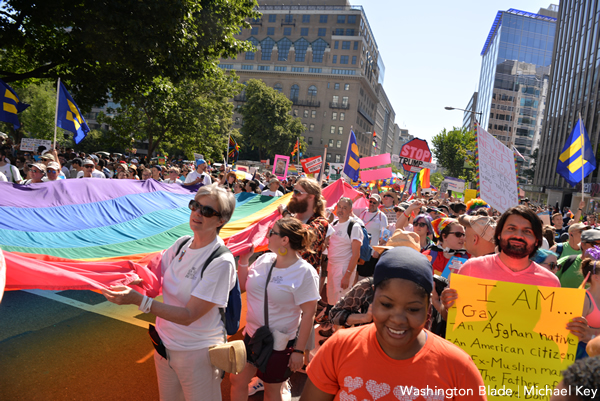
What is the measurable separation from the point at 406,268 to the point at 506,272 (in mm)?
1405

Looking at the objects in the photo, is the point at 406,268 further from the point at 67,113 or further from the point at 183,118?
the point at 183,118

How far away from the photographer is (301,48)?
8062cm

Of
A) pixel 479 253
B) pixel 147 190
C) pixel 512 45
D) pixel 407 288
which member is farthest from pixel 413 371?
pixel 512 45

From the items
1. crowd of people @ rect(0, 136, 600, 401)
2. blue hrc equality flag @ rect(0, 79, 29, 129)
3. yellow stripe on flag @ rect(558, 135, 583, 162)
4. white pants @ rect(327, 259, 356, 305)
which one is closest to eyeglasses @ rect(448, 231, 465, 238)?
crowd of people @ rect(0, 136, 600, 401)

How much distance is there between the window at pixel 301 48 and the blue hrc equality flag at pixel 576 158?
252 ft

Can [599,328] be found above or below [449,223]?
below

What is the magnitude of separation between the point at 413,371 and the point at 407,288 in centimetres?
34

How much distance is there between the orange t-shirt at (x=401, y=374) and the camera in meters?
1.62

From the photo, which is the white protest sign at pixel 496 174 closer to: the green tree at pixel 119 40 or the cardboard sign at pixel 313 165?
the green tree at pixel 119 40

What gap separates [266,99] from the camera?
61875 millimetres

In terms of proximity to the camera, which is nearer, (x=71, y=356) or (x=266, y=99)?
(x=71, y=356)

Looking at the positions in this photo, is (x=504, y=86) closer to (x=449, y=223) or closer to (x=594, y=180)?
(x=594, y=180)

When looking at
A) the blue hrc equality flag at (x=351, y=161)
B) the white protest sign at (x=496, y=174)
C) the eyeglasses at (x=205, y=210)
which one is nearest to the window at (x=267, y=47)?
the blue hrc equality flag at (x=351, y=161)

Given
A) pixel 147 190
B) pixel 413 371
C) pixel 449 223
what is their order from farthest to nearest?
1. pixel 147 190
2. pixel 449 223
3. pixel 413 371
